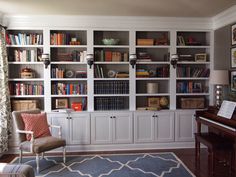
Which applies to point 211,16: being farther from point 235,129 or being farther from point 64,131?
point 64,131

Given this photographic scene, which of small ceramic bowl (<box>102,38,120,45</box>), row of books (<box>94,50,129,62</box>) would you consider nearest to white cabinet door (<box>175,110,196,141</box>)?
row of books (<box>94,50,129,62</box>)

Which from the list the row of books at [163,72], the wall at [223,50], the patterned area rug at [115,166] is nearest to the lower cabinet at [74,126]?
the patterned area rug at [115,166]

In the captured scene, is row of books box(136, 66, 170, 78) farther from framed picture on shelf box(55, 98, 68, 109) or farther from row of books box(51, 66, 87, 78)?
framed picture on shelf box(55, 98, 68, 109)

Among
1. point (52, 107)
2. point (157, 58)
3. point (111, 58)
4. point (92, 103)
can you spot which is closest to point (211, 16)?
point (157, 58)

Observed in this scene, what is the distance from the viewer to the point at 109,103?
185 inches

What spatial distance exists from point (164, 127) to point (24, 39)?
3.18 metres

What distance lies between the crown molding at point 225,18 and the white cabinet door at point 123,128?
2.41m

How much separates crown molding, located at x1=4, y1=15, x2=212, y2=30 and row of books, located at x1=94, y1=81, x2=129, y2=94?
1098 millimetres

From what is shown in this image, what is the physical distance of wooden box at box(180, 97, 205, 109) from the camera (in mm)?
4789

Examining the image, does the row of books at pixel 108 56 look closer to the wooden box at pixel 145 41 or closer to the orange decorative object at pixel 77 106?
the wooden box at pixel 145 41

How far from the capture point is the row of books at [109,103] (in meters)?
4.67

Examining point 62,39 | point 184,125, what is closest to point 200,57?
point 184,125

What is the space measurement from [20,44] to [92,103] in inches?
69.0

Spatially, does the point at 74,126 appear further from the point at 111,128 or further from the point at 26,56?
the point at 26,56
